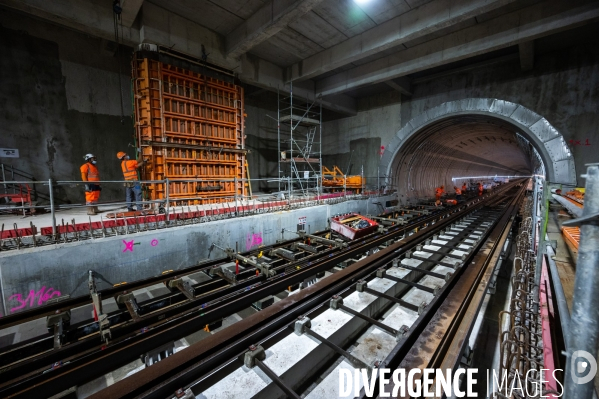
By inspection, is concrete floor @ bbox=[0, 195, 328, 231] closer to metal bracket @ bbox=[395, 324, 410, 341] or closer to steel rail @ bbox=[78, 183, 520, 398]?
steel rail @ bbox=[78, 183, 520, 398]

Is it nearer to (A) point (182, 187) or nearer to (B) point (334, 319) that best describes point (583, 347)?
(B) point (334, 319)

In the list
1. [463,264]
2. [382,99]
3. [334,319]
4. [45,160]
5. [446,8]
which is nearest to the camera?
[334,319]

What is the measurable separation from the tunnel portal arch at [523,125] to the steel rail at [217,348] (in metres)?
11.1

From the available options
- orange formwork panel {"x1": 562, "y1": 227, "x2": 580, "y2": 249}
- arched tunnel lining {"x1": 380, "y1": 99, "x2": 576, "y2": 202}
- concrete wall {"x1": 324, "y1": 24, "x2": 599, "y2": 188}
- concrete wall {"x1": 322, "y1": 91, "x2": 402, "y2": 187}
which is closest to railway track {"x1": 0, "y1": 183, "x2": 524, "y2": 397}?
orange formwork panel {"x1": 562, "y1": 227, "x2": 580, "y2": 249}

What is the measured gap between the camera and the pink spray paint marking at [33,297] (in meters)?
3.89

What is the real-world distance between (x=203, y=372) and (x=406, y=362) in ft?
7.30

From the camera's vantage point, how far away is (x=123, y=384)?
90.6 inches

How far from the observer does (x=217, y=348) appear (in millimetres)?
2846

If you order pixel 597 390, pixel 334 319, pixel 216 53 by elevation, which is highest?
pixel 216 53

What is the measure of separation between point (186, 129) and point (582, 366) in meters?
11.0

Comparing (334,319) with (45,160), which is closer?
(334,319)

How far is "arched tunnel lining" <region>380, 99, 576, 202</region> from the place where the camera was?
1005 cm

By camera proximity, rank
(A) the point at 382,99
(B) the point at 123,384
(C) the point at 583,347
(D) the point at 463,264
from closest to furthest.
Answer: (C) the point at 583,347 → (B) the point at 123,384 → (D) the point at 463,264 → (A) the point at 382,99

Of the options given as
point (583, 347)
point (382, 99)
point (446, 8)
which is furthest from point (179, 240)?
point (382, 99)
